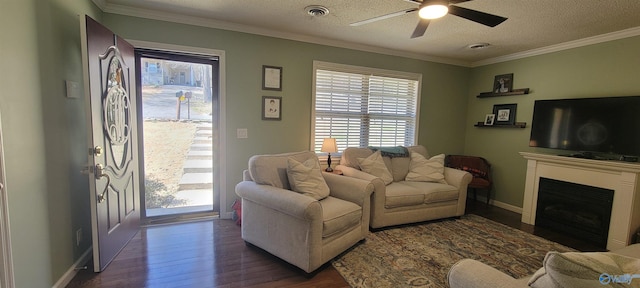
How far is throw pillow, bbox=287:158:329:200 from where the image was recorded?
2.60 meters

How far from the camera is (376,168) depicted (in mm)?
3475

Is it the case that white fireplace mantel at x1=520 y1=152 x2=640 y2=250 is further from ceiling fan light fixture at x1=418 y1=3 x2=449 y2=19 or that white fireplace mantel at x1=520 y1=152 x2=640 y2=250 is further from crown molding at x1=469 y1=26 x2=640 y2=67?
ceiling fan light fixture at x1=418 y1=3 x2=449 y2=19

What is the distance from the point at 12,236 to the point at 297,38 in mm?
3083

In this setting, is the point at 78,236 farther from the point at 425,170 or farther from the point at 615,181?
the point at 615,181

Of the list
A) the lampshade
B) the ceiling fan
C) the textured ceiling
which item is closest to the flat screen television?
the textured ceiling

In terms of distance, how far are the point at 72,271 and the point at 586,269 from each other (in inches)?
117

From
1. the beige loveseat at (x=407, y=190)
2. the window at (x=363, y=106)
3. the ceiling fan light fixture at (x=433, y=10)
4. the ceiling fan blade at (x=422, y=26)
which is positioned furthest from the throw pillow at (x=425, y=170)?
the ceiling fan light fixture at (x=433, y=10)

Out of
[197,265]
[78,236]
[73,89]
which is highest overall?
[73,89]

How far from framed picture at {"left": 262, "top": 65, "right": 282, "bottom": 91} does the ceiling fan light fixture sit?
1932 mm

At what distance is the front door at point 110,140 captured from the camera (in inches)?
79.3

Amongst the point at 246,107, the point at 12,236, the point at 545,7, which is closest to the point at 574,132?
the point at 545,7

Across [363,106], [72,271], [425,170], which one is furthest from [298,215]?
[363,106]

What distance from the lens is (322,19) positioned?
2955mm

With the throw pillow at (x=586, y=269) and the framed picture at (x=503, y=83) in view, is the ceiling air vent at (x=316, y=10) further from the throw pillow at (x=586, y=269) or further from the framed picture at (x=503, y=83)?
the framed picture at (x=503, y=83)
